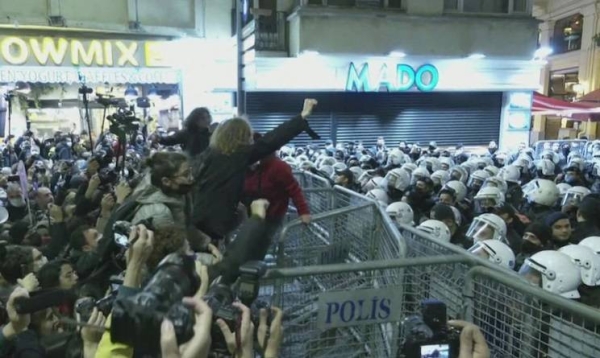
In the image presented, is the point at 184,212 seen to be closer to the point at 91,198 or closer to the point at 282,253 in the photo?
the point at 282,253

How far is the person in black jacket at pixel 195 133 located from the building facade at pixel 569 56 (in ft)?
76.4

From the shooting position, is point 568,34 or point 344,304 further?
point 568,34

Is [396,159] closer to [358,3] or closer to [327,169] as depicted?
[327,169]

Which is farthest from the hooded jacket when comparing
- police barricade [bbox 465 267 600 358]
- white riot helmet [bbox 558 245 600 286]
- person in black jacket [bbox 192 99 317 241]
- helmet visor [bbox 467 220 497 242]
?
helmet visor [bbox 467 220 497 242]

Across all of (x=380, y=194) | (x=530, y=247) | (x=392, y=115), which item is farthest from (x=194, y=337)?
(x=392, y=115)

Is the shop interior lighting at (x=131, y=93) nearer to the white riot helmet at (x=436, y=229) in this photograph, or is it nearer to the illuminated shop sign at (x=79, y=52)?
the illuminated shop sign at (x=79, y=52)

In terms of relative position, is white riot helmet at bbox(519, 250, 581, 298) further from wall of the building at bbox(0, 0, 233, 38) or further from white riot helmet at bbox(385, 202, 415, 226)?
wall of the building at bbox(0, 0, 233, 38)

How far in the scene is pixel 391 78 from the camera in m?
17.1

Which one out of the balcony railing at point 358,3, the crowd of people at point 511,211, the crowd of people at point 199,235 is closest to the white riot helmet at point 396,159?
the crowd of people at point 511,211

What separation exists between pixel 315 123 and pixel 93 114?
9.27m

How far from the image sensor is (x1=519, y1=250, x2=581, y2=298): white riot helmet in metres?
3.74

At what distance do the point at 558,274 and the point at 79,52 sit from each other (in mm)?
16970

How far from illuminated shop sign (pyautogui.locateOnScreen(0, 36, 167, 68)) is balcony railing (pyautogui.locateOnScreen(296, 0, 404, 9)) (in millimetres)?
5606

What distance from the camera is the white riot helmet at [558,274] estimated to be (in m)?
3.74
